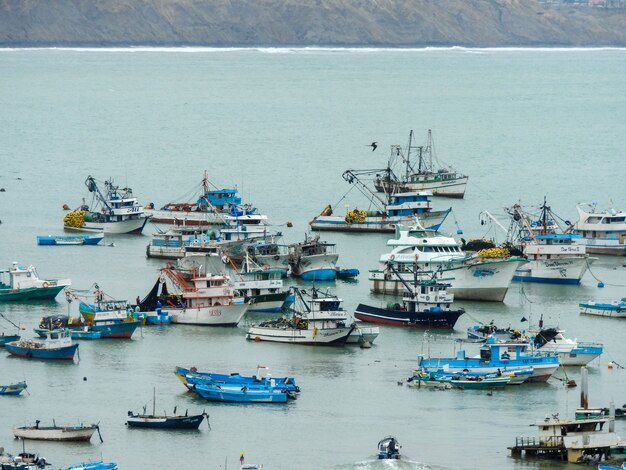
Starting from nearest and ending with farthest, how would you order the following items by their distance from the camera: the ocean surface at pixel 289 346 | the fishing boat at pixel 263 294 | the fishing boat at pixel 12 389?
the ocean surface at pixel 289 346, the fishing boat at pixel 12 389, the fishing boat at pixel 263 294

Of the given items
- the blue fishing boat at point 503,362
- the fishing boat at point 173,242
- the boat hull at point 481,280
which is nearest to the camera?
the blue fishing boat at point 503,362

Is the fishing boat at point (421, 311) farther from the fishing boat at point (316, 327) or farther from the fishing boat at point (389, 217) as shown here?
the fishing boat at point (389, 217)

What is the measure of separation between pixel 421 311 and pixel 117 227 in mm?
29016

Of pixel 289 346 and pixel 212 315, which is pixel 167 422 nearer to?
pixel 289 346

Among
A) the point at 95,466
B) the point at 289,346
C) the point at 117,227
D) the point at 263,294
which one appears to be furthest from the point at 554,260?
the point at 95,466

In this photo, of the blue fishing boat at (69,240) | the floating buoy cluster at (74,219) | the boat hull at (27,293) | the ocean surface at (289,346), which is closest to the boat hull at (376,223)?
the ocean surface at (289,346)

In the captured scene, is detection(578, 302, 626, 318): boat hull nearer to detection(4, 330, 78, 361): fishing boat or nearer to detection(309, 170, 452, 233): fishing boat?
detection(4, 330, 78, 361): fishing boat

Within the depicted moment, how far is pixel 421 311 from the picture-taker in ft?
207

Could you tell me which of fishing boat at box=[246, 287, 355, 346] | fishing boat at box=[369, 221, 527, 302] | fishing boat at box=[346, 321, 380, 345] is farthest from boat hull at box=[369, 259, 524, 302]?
fishing boat at box=[246, 287, 355, 346]

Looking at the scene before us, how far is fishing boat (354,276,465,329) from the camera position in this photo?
63.0 metres

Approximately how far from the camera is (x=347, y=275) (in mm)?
74875

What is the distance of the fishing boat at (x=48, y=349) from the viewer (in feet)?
190

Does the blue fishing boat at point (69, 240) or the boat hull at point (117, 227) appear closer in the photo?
the blue fishing boat at point (69, 240)

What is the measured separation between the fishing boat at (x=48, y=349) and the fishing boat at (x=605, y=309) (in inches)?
778
